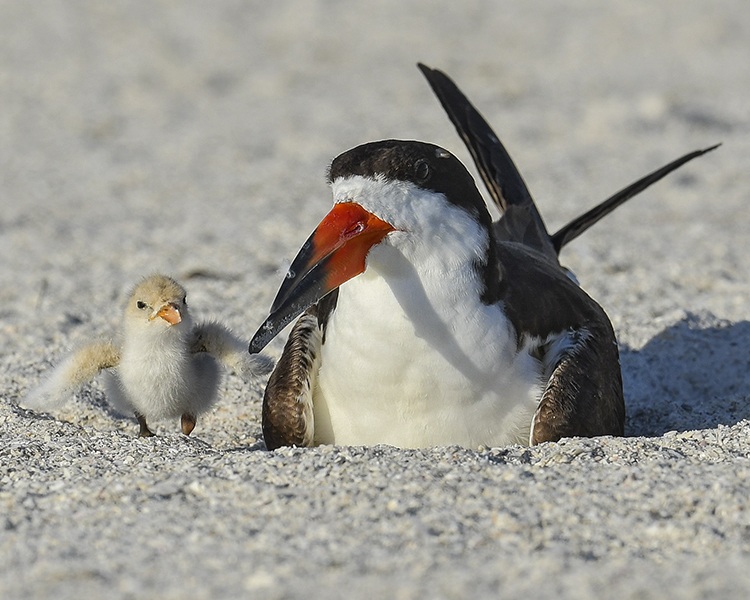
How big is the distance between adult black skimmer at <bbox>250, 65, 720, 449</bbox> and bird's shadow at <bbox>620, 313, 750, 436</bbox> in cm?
58

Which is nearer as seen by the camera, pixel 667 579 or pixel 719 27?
pixel 667 579

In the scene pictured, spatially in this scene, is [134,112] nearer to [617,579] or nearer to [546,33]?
[546,33]

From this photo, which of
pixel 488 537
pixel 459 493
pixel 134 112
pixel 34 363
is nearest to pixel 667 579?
pixel 488 537

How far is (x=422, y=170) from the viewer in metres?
3.53

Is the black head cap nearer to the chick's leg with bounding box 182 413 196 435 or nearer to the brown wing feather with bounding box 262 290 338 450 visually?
the brown wing feather with bounding box 262 290 338 450

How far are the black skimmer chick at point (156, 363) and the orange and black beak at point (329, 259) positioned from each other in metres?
0.89

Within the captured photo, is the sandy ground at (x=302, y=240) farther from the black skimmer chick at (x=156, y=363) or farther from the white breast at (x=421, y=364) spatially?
the white breast at (x=421, y=364)

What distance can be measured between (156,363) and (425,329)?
4.06ft

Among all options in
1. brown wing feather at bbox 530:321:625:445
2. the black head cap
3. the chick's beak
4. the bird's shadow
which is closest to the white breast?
brown wing feather at bbox 530:321:625:445

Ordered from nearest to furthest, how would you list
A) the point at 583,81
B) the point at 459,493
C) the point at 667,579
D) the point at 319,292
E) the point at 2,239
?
the point at 667,579, the point at 459,493, the point at 319,292, the point at 2,239, the point at 583,81

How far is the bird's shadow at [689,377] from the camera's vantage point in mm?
4688

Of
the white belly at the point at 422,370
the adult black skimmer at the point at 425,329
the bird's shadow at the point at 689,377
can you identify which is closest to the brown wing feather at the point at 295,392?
the adult black skimmer at the point at 425,329

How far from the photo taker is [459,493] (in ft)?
10.6

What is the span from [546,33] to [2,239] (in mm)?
7617
